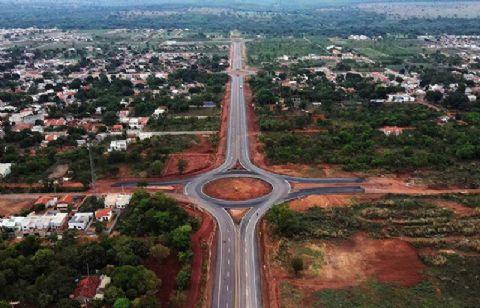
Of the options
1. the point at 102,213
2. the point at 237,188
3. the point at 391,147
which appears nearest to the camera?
the point at 102,213

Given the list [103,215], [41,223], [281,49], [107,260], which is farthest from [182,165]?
[281,49]

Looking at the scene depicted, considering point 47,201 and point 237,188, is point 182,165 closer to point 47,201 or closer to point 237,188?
point 237,188

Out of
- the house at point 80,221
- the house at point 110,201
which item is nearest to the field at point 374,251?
the house at point 110,201

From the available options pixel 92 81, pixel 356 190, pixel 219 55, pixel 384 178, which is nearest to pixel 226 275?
pixel 356 190

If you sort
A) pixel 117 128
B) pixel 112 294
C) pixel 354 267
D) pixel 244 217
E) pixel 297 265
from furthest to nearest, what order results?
pixel 117 128
pixel 244 217
pixel 354 267
pixel 297 265
pixel 112 294

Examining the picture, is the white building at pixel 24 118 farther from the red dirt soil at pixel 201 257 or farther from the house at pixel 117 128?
the red dirt soil at pixel 201 257

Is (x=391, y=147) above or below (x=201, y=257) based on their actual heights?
above

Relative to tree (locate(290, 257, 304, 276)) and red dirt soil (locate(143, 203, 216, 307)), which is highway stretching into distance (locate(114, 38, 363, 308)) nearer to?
red dirt soil (locate(143, 203, 216, 307))
